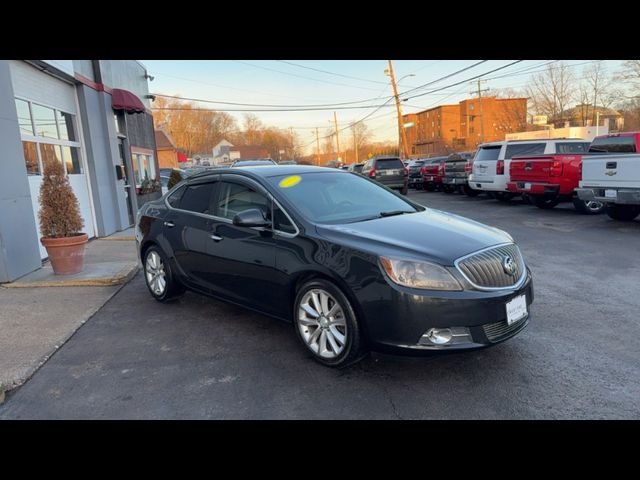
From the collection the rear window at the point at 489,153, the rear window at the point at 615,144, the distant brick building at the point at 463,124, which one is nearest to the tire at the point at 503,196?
the rear window at the point at 489,153

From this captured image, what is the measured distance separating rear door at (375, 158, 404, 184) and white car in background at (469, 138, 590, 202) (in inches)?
163

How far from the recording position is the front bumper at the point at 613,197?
28.2 ft

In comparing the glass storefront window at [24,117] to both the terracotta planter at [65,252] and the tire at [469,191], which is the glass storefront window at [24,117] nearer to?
the terracotta planter at [65,252]

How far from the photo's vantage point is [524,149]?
13.4 metres

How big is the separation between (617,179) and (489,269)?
733 cm

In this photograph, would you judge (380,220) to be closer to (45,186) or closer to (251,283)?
(251,283)

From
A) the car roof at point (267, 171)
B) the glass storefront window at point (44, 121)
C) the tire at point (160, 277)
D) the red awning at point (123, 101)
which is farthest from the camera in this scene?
the red awning at point (123, 101)

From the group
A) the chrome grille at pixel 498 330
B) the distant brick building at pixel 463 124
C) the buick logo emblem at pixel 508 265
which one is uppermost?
the distant brick building at pixel 463 124

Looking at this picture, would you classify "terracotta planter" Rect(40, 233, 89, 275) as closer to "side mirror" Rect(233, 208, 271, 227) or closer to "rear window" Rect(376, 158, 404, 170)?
"side mirror" Rect(233, 208, 271, 227)

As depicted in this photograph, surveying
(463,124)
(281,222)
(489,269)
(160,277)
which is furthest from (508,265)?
(463,124)

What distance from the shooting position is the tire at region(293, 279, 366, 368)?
337cm

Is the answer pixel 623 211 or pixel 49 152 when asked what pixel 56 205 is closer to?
pixel 49 152

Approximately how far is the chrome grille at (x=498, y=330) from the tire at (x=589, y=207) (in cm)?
962
